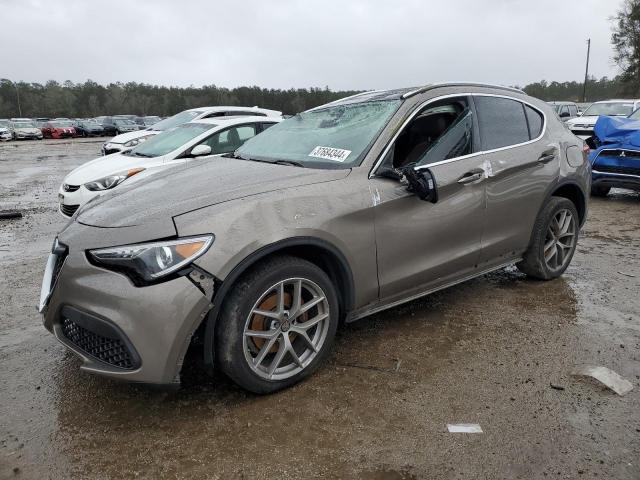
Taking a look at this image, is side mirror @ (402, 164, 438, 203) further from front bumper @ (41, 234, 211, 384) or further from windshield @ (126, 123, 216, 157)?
windshield @ (126, 123, 216, 157)

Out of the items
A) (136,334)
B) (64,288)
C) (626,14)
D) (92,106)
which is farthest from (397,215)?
(92,106)

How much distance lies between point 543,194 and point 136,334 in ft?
11.0

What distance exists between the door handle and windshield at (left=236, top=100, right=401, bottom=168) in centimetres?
68

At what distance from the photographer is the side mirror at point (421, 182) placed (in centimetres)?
317

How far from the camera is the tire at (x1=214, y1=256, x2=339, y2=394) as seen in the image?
260 centimetres

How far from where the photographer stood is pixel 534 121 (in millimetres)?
4266

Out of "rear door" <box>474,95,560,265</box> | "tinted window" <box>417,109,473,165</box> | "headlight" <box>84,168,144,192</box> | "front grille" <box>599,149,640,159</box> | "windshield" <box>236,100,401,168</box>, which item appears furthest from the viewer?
"front grille" <box>599,149,640,159</box>

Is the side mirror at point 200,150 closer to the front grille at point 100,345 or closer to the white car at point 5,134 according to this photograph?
the front grille at point 100,345

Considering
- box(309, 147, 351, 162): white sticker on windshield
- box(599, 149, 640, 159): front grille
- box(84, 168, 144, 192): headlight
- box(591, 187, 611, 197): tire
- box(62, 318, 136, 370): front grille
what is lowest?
box(591, 187, 611, 197): tire

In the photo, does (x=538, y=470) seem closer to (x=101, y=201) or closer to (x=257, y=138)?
(x=101, y=201)

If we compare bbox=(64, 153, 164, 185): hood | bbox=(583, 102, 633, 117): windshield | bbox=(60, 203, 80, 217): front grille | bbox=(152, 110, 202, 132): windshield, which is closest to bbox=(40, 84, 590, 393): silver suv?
bbox=(64, 153, 164, 185): hood

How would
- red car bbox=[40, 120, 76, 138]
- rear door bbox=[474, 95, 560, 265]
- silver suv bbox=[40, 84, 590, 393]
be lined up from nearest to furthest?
silver suv bbox=[40, 84, 590, 393], rear door bbox=[474, 95, 560, 265], red car bbox=[40, 120, 76, 138]

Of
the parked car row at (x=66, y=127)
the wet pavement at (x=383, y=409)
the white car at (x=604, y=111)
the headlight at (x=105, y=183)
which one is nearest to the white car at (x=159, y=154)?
the headlight at (x=105, y=183)

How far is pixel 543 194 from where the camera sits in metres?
4.17
